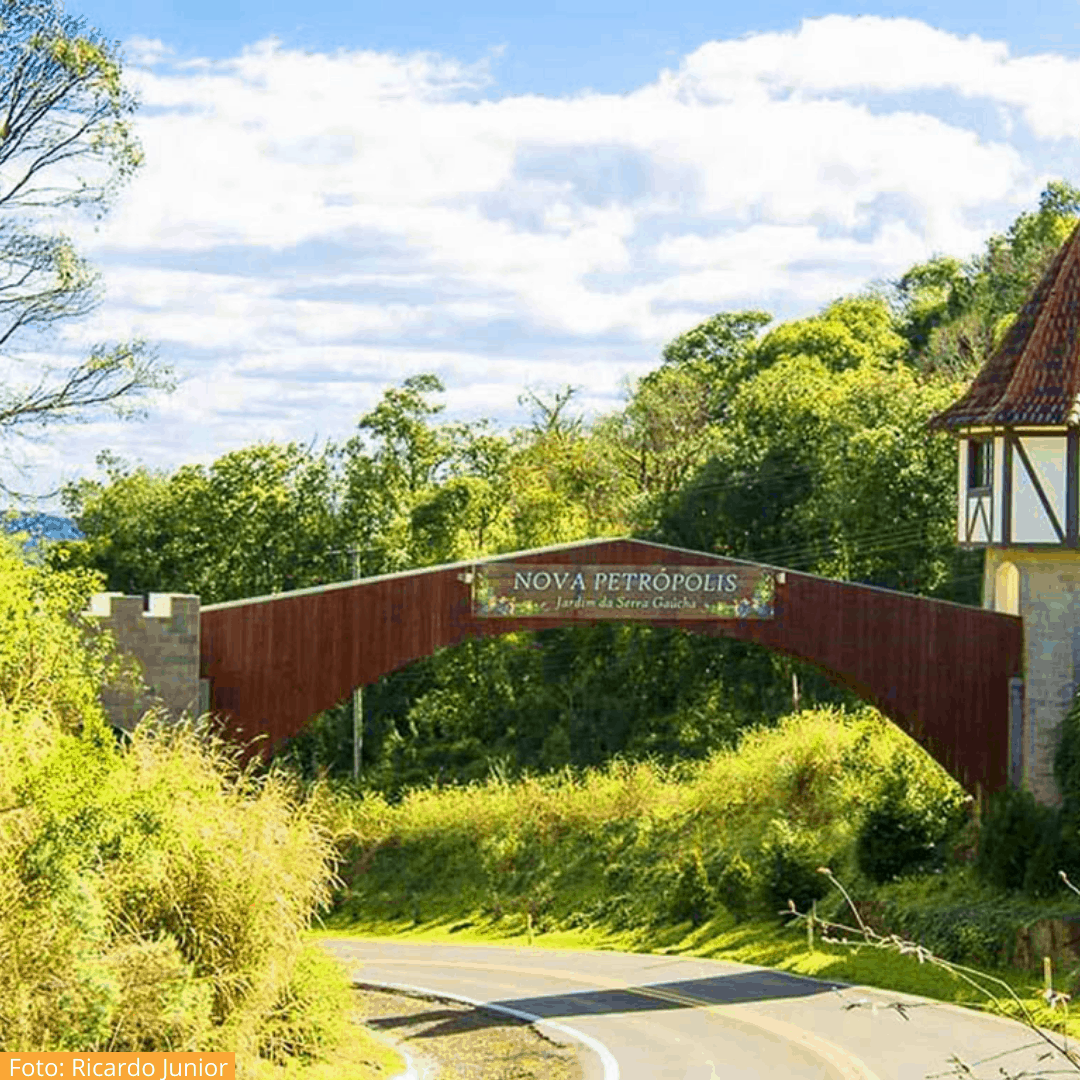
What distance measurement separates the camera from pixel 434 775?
5188cm

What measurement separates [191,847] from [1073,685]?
648 inches

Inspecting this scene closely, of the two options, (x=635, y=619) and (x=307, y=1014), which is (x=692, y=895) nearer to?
(x=635, y=619)

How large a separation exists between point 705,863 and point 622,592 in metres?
8.29

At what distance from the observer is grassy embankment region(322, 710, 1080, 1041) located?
28641 millimetres

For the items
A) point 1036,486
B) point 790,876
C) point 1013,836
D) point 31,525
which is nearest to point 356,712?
point 790,876

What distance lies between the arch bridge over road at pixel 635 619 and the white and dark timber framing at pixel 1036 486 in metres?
0.58

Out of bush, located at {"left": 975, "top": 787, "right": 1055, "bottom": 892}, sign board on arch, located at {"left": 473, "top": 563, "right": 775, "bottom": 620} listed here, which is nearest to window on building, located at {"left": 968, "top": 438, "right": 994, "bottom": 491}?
sign board on arch, located at {"left": 473, "top": 563, "right": 775, "bottom": 620}

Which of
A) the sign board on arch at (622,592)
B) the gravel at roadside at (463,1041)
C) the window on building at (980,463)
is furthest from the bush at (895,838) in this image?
the gravel at roadside at (463,1041)

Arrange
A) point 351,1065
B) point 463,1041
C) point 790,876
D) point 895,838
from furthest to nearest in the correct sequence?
1. point 790,876
2. point 895,838
3. point 463,1041
4. point 351,1065

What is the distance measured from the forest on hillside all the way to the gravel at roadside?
19.1 meters

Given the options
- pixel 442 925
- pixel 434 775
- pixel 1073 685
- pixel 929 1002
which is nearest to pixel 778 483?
pixel 434 775

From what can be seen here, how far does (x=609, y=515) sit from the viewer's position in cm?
5862

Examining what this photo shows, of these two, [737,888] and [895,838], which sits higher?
[895,838]

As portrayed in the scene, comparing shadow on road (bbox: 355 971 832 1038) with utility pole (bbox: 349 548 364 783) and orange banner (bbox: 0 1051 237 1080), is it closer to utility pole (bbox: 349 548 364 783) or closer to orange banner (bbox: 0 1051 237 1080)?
orange banner (bbox: 0 1051 237 1080)
